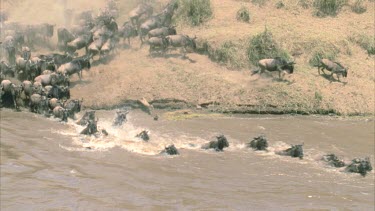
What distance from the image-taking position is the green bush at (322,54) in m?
18.7

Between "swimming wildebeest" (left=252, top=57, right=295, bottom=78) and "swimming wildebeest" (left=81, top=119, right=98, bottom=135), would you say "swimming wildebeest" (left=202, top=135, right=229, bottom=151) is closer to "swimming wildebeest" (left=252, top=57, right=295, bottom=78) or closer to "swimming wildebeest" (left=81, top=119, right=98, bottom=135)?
"swimming wildebeest" (left=81, top=119, right=98, bottom=135)

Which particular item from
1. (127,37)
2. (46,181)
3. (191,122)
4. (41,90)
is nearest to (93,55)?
(127,37)

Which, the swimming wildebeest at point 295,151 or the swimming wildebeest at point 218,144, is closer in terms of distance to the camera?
the swimming wildebeest at point 295,151

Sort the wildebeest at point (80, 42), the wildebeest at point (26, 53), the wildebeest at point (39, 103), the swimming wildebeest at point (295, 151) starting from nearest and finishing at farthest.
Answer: the swimming wildebeest at point (295, 151), the wildebeest at point (39, 103), the wildebeest at point (26, 53), the wildebeest at point (80, 42)

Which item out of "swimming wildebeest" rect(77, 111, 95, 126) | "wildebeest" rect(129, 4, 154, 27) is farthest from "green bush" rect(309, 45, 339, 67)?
"swimming wildebeest" rect(77, 111, 95, 126)

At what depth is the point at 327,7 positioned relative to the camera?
22125 mm

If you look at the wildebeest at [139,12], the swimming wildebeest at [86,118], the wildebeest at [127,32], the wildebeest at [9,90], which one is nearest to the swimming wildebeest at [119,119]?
the swimming wildebeest at [86,118]

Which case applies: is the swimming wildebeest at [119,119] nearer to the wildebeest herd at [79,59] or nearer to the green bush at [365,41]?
the wildebeest herd at [79,59]

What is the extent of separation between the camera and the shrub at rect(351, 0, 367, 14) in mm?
22406

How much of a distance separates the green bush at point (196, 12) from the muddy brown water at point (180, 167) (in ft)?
22.3

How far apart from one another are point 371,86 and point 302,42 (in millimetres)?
3133

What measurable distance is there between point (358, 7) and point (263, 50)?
255 inches

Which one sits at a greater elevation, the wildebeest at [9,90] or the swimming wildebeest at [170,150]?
the wildebeest at [9,90]

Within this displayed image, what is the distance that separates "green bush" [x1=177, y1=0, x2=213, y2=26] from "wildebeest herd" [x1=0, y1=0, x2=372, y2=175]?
2.14ft
